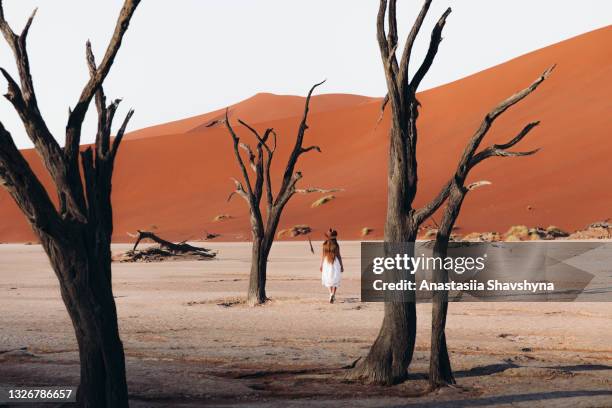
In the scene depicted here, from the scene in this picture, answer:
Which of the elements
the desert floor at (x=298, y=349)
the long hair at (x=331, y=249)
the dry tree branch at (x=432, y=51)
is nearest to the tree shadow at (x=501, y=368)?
the desert floor at (x=298, y=349)

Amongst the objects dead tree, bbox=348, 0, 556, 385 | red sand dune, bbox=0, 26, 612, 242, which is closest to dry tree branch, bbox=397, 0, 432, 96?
dead tree, bbox=348, 0, 556, 385

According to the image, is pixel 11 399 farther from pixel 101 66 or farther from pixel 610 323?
pixel 610 323

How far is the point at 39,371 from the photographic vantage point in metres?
10.9

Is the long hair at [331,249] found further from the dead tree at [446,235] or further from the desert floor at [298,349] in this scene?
the dead tree at [446,235]

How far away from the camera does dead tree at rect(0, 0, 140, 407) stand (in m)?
7.62

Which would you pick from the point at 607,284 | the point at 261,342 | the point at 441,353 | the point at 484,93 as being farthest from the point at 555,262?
the point at 484,93

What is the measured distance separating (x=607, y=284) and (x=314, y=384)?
1489 centimetres

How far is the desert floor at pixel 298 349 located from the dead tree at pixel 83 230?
122 cm

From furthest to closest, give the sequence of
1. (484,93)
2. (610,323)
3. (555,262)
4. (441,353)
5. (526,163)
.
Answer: (484,93) → (526,163) → (555,262) → (610,323) → (441,353)

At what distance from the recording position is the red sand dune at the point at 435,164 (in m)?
56.5

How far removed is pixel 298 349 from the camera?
505 inches

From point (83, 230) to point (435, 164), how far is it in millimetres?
64136

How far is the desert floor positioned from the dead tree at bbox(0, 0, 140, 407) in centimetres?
122

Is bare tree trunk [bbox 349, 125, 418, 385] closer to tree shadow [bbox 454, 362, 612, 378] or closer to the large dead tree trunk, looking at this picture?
the large dead tree trunk
